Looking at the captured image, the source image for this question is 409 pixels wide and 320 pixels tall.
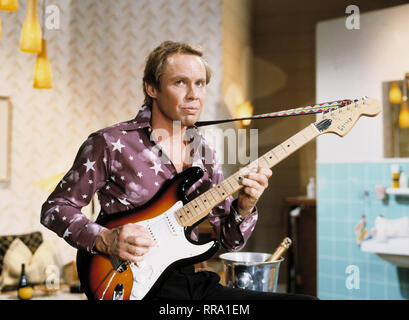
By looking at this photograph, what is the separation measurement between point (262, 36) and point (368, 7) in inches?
43.6

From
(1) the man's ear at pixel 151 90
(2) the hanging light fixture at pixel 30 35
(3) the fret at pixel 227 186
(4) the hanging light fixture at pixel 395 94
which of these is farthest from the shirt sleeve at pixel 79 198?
(4) the hanging light fixture at pixel 395 94

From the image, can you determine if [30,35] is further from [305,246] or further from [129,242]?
[305,246]

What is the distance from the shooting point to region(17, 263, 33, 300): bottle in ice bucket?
3.06 metres

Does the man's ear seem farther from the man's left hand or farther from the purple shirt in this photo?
the man's left hand

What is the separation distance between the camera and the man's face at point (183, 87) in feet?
4.61

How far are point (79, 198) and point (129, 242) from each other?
0.24m

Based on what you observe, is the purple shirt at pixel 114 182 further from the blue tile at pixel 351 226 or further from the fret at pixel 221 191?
the blue tile at pixel 351 226

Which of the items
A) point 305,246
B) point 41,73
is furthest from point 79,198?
point 305,246

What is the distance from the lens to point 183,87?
4.64 feet

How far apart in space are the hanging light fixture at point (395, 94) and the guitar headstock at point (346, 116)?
2.03 meters

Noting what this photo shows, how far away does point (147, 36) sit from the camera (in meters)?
3.90

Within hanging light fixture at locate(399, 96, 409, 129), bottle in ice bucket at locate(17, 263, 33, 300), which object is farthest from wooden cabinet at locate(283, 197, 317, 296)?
bottle in ice bucket at locate(17, 263, 33, 300)

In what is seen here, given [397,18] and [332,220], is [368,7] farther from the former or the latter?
[332,220]

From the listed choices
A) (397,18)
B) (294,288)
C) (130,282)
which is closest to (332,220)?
(294,288)
